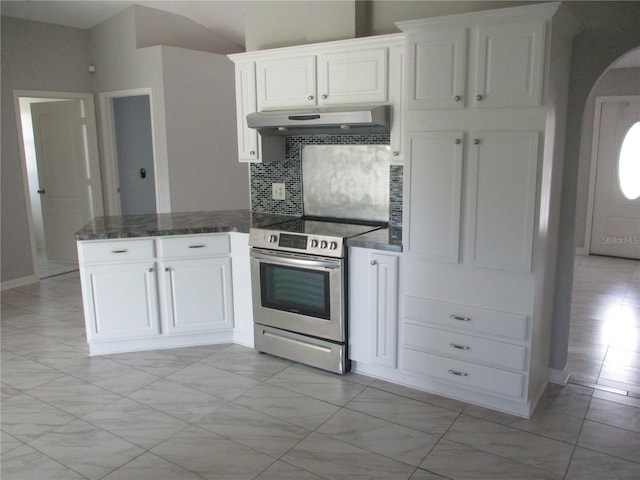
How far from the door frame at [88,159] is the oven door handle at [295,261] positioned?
329 cm

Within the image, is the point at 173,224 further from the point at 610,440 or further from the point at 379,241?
the point at 610,440

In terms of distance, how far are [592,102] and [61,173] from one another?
6.54 m

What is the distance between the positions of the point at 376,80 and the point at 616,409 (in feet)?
7.71

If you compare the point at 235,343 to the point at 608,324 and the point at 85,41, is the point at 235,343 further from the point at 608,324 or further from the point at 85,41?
the point at 85,41

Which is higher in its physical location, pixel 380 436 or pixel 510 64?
pixel 510 64

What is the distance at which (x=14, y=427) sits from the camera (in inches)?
107

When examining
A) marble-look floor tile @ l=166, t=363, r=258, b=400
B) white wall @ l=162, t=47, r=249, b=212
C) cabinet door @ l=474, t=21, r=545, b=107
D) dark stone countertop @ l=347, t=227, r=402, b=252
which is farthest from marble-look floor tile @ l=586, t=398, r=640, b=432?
white wall @ l=162, t=47, r=249, b=212

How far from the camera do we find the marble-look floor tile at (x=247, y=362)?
331 centimetres

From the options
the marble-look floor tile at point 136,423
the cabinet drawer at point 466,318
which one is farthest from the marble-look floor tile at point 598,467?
the marble-look floor tile at point 136,423

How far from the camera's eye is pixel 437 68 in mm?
2688

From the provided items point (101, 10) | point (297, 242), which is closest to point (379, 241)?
point (297, 242)

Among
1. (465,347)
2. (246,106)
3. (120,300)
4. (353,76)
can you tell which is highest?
(353,76)

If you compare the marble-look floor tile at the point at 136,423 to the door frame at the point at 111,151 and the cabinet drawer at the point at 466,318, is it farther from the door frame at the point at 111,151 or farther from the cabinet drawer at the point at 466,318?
the door frame at the point at 111,151

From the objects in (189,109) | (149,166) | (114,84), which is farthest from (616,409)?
(114,84)
